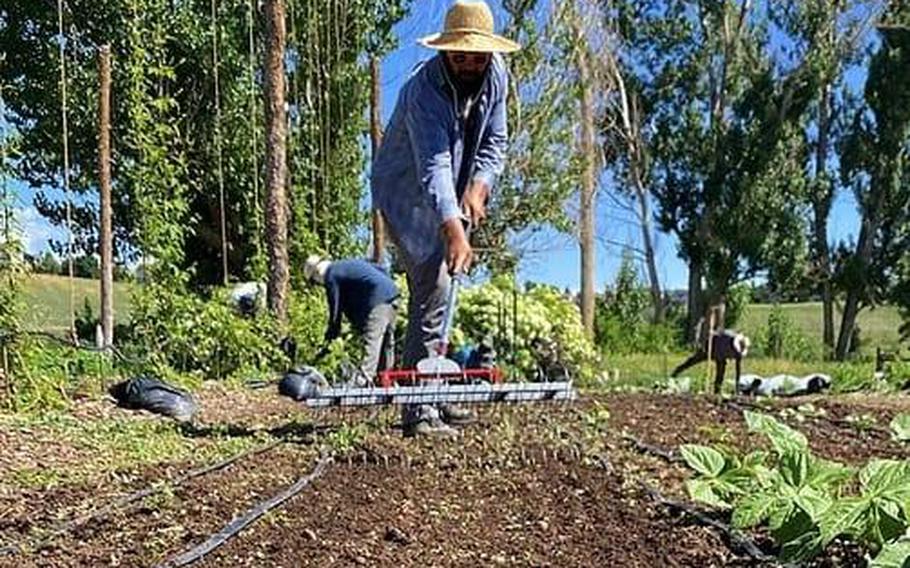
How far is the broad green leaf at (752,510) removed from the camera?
1.94 meters

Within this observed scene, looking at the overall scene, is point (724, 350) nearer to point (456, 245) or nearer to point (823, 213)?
point (456, 245)

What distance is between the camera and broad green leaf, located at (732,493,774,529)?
1939mm

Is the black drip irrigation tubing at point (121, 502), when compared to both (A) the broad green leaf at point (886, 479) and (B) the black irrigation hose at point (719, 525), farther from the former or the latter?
(A) the broad green leaf at point (886, 479)

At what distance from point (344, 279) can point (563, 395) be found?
7.64ft

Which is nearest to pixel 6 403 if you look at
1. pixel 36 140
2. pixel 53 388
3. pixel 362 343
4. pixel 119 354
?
pixel 53 388

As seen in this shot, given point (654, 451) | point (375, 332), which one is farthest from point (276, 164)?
point (654, 451)

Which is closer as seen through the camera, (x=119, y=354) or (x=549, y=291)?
(x=119, y=354)

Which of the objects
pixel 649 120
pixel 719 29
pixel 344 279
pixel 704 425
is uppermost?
pixel 719 29

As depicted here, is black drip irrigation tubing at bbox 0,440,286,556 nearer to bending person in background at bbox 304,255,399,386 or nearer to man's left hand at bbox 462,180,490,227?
man's left hand at bbox 462,180,490,227

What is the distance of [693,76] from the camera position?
22391mm

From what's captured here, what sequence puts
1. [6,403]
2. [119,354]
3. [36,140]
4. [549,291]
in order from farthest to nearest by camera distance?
1. [36,140]
2. [549,291]
3. [119,354]
4. [6,403]

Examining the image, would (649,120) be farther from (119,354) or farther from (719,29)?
(119,354)

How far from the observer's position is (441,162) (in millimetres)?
3443

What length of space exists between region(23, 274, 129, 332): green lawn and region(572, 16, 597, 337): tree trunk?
17.0ft
